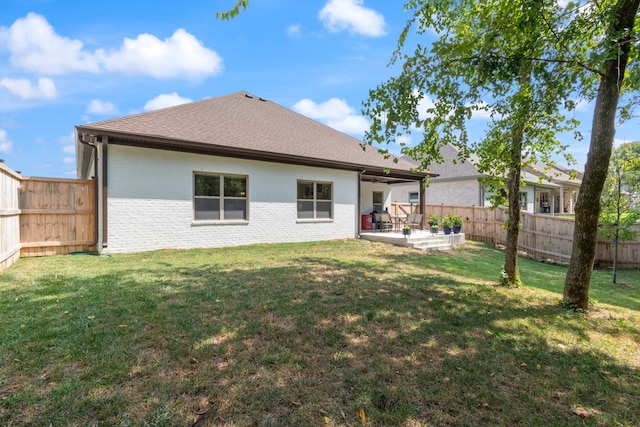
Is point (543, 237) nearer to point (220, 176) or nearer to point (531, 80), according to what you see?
point (531, 80)

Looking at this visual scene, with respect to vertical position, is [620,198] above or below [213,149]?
below

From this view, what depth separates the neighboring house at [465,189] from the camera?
18719 mm

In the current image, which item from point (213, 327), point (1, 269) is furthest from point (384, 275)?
point (1, 269)

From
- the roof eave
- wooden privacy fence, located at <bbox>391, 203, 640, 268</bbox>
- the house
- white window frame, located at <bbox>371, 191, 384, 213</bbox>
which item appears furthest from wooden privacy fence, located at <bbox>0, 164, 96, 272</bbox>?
wooden privacy fence, located at <bbox>391, 203, 640, 268</bbox>

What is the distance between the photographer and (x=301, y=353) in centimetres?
296

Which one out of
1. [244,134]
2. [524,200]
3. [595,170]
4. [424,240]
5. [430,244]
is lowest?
[430,244]

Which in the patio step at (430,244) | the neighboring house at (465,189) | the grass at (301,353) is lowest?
the grass at (301,353)

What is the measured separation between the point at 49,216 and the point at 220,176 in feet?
15.1

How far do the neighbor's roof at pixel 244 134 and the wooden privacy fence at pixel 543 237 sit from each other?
164 inches

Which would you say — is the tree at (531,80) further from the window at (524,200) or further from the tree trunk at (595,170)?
the window at (524,200)

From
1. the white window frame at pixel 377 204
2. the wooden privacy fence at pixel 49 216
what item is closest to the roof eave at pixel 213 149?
the wooden privacy fence at pixel 49 216

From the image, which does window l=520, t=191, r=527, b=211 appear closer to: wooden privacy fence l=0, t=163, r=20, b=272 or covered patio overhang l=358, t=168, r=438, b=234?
covered patio overhang l=358, t=168, r=438, b=234

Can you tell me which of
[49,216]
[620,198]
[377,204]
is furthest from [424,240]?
[49,216]

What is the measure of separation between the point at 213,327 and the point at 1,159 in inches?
321
